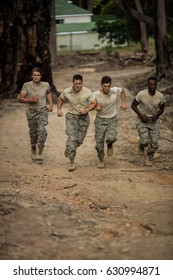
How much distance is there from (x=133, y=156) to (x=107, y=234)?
5.48 meters

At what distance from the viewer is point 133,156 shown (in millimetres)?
11227

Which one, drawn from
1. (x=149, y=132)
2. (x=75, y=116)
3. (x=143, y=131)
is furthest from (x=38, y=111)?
(x=149, y=132)

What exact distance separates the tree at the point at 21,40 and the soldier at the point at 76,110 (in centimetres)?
799

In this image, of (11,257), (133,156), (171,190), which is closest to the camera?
(11,257)

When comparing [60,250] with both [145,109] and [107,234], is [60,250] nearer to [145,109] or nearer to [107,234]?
[107,234]

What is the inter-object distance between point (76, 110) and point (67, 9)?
39710 millimetres

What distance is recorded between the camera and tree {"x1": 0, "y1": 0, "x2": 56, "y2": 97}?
17.0m

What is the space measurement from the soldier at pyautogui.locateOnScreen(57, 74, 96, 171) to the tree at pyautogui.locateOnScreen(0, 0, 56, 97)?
26.2 feet

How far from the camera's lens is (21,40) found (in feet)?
56.4

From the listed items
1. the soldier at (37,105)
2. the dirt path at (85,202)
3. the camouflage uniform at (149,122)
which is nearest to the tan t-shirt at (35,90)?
the soldier at (37,105)

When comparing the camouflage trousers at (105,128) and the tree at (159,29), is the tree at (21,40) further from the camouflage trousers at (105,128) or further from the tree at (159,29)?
the camouflage trousers at (105,128)

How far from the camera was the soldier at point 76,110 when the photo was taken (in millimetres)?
9383

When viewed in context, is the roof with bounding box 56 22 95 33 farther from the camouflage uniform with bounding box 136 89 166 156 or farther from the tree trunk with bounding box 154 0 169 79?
the camouflage uniform with bounding box 136 89 166 156

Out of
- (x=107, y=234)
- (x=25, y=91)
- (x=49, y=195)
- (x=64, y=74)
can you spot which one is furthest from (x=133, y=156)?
(x=64, y=74)
